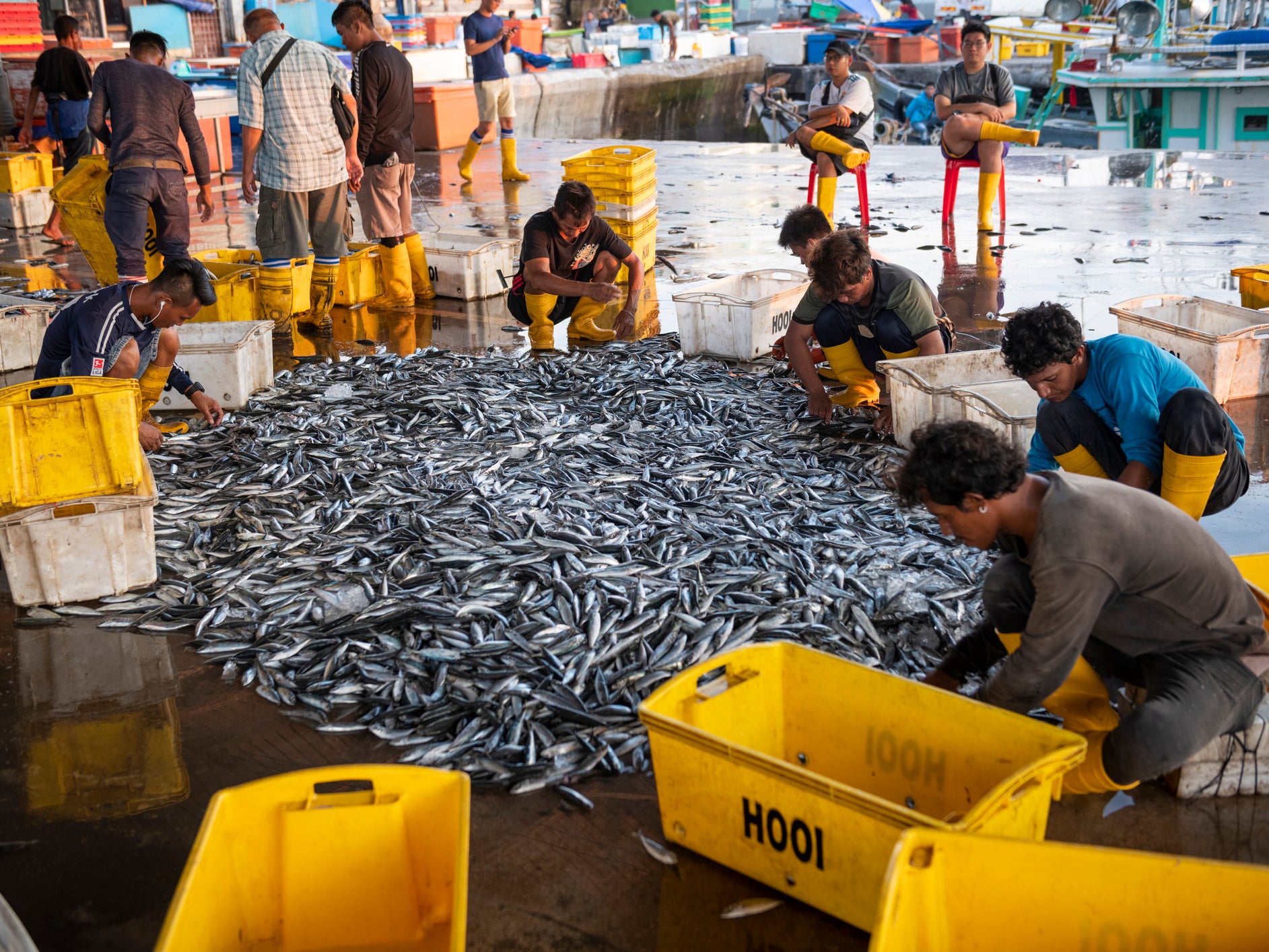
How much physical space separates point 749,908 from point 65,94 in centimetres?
1244

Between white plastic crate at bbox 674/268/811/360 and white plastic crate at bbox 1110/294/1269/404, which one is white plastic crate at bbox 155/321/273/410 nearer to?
white plastic crate at bbox 674/268/811/360

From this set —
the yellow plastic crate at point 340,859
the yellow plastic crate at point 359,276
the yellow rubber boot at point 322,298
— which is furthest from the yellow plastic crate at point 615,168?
the yellow plastic crate at point 340,859

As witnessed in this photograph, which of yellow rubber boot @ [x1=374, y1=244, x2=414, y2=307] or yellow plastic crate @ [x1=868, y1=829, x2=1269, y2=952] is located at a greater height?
yellow rubber boot @ [x1=374, y1=244, x2=414, y2=307]

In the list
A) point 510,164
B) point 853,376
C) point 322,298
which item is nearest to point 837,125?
point 853,376

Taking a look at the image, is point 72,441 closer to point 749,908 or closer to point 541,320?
point 749,908

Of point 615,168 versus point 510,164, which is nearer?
point 615,168

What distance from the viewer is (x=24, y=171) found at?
A: 12.2 meters

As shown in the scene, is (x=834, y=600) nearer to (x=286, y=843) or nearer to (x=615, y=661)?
(x=615, y=661)

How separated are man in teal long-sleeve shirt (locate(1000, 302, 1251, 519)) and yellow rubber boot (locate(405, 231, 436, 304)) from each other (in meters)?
6.28

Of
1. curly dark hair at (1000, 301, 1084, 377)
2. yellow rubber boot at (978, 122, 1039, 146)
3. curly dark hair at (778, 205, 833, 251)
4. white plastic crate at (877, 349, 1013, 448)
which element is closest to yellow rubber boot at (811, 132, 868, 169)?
yellow rubber boot at (978, 122, 1039, 146)

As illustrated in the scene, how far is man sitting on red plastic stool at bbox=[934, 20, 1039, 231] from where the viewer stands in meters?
9.72

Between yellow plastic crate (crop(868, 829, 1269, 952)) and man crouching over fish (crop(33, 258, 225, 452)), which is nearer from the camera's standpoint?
yellow plastic crate (crop(868, 829, 1269, 952))

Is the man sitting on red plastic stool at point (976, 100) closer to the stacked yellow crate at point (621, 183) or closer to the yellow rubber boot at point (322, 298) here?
the stacked yellow crate at point (621, 183)

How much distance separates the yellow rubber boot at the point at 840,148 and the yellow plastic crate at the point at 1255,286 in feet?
12.2
